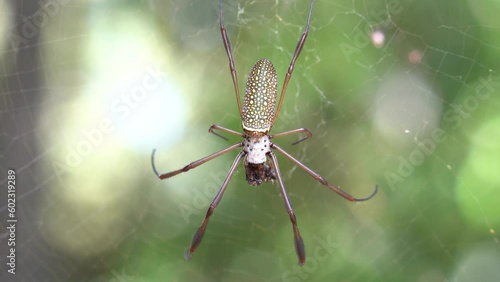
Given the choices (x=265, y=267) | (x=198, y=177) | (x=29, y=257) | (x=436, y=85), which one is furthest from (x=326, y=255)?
(x=29, y=257)

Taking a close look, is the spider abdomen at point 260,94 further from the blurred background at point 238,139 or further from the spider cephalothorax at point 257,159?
the blurred background at point 238,139

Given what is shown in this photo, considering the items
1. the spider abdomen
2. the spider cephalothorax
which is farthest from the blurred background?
the spider abdomen

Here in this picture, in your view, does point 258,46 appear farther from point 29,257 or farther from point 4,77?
point 29,257

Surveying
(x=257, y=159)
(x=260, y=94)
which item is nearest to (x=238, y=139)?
(x=257, y=159)

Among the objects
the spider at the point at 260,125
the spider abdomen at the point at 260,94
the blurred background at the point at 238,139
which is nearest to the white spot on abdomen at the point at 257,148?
the spider at the point at 260,125

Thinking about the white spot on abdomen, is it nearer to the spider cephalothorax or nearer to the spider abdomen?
the spider cephalothorax

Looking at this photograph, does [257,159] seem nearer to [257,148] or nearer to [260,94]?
[257,148]

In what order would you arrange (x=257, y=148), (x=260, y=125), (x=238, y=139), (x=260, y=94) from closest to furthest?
1. (x=260, y=94)
2. (x=260, y=125)
3. (x=257, y=148)
4. (x=238, y=139)
